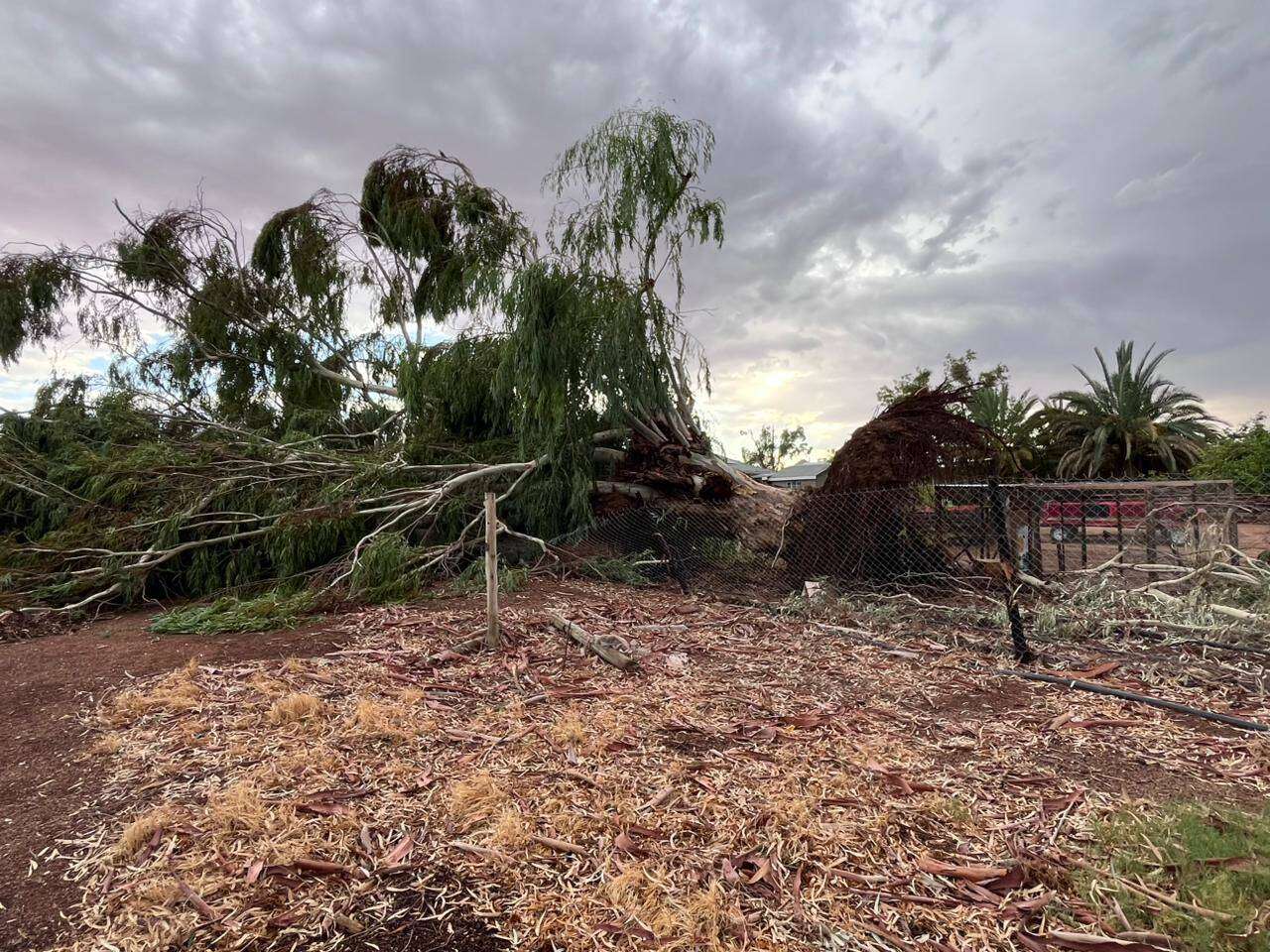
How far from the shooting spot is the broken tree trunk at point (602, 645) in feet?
13.4

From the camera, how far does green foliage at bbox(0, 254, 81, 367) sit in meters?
9.54

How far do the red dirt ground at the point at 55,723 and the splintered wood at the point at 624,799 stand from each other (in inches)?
4.7

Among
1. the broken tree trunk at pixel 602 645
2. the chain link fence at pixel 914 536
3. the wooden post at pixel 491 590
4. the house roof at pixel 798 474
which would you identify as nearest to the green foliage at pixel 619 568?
the chain link fence at pixel 914 536

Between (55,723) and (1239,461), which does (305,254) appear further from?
(1239,461)

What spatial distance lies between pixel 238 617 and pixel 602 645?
294cm

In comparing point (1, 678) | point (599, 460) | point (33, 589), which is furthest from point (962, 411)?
point (33, 589)

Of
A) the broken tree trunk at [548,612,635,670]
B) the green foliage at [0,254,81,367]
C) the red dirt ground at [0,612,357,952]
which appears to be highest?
the green foliage at [0,254,81,367]

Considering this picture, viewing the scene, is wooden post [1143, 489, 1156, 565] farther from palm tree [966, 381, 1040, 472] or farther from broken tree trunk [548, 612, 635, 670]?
palm tree [966, 381, 1040, 472]

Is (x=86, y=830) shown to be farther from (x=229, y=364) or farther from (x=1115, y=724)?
(x=229, y=364)

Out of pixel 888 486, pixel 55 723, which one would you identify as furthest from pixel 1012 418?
pixel 55 723

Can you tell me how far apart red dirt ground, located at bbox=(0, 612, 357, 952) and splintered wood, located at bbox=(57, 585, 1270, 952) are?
0.39 ft

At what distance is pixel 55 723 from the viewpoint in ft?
10.7

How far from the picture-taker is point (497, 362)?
25.7 feet

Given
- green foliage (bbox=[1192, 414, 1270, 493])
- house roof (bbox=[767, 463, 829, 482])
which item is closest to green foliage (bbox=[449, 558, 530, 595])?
green foliage (bbox=[1192, 414, 1270, 493])
